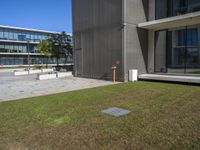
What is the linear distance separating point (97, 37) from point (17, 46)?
41.8m

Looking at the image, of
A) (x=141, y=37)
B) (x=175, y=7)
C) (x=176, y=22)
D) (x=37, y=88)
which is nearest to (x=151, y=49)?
(x=141, y=37)

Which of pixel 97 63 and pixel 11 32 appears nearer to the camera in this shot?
pixel 97 63

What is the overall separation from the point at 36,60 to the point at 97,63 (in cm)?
4036

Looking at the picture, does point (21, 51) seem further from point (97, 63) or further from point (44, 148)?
point (44, 148)

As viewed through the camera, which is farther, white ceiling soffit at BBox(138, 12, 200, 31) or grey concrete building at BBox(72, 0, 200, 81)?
grey concrete building at BBox(72, 0, 200, 81)

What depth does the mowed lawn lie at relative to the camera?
3.35m

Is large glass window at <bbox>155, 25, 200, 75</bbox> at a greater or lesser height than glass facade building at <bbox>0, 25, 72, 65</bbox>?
lesser

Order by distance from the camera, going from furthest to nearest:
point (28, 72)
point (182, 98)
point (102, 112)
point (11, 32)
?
point (11, 32) → point (28, 72) → point (182, 98) → point (102, 112)

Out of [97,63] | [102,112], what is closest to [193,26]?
[97,63]

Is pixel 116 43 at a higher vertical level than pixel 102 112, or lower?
higher

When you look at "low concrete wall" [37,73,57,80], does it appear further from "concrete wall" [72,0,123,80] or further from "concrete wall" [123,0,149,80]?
"concrete wall" [123,0,149,80]

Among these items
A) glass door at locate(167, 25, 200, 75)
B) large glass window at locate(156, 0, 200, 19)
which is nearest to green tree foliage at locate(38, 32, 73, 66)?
large glass window at locate(156, 0, 200, 19)

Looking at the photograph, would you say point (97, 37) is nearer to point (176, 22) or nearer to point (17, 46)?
point (176, 22)

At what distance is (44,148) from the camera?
130 inches
